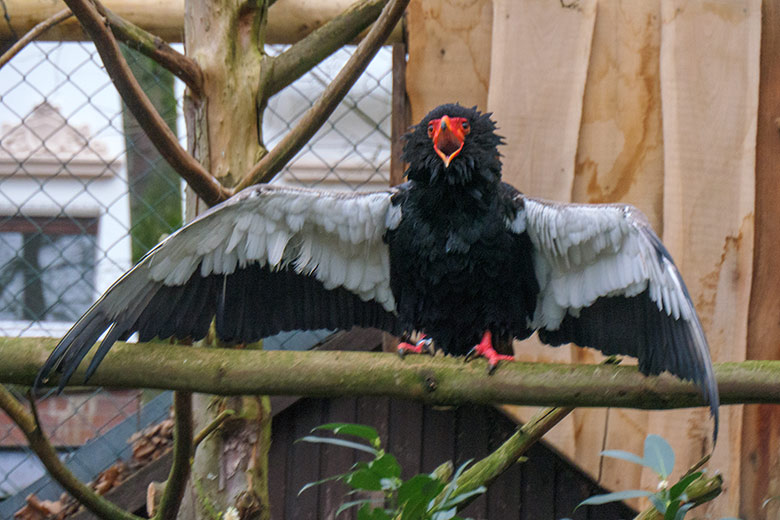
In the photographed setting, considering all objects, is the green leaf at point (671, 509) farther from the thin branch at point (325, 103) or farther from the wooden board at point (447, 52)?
the wooden board at point (447, 52)

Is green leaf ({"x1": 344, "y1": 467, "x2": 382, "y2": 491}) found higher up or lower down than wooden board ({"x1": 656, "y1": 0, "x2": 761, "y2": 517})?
lower down

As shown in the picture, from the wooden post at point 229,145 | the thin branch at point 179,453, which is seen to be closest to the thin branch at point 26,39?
the wooden post at point 229,145

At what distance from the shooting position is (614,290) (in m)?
1.80

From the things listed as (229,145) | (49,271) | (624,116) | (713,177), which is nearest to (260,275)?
(229,145)

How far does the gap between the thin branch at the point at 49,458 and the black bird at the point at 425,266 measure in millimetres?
219

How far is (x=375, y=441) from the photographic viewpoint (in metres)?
1.38

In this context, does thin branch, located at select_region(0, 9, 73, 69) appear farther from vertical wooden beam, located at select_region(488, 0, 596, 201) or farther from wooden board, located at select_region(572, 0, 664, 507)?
wooden board, located at select_region(572, 0, 664, 507)

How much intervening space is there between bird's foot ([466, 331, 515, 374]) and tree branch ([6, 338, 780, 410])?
0.03 m

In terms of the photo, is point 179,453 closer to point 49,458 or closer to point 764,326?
point 49,458

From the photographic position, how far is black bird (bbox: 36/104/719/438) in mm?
1741

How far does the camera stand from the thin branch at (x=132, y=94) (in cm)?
159

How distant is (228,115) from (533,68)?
0.84 meters

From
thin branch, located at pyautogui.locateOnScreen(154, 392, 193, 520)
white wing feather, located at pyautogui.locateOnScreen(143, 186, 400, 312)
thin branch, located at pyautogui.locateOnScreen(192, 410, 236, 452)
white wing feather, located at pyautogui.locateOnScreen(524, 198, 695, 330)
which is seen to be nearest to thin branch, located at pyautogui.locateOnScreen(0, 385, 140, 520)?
thin branch, located at pyautogui.locateOnScreen(154, 392, 193, 520)

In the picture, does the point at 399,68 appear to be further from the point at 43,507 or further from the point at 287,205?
the point at 43,507
